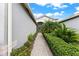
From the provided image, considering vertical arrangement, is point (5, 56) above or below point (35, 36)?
below

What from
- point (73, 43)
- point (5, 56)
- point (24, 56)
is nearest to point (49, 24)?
point (73, 43)

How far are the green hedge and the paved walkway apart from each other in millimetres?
52

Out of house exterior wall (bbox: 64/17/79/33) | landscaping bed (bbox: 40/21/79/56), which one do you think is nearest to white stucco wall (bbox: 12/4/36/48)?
landscaping bed (bbox: 40/21/79/56)

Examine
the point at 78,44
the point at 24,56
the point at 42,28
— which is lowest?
the point at 24,56

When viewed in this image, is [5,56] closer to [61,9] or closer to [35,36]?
[35,36]

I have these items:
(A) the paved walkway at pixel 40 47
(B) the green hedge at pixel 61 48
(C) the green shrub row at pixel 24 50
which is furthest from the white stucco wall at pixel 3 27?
(B) the green hedge at pixel 61 48

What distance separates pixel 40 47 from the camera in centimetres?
154

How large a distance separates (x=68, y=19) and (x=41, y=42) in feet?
1.19

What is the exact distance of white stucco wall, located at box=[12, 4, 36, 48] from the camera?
60.4 inches

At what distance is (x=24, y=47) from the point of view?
1.54 m

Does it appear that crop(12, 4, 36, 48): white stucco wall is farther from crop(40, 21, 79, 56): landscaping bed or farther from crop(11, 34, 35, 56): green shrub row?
crop(40, 21, 79, 56): landscaping bed

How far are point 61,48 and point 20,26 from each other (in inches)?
18.6

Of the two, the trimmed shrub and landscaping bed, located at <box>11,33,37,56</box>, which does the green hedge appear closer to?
the trimmed shrub

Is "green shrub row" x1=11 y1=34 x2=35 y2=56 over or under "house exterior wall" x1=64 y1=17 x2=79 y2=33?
under
